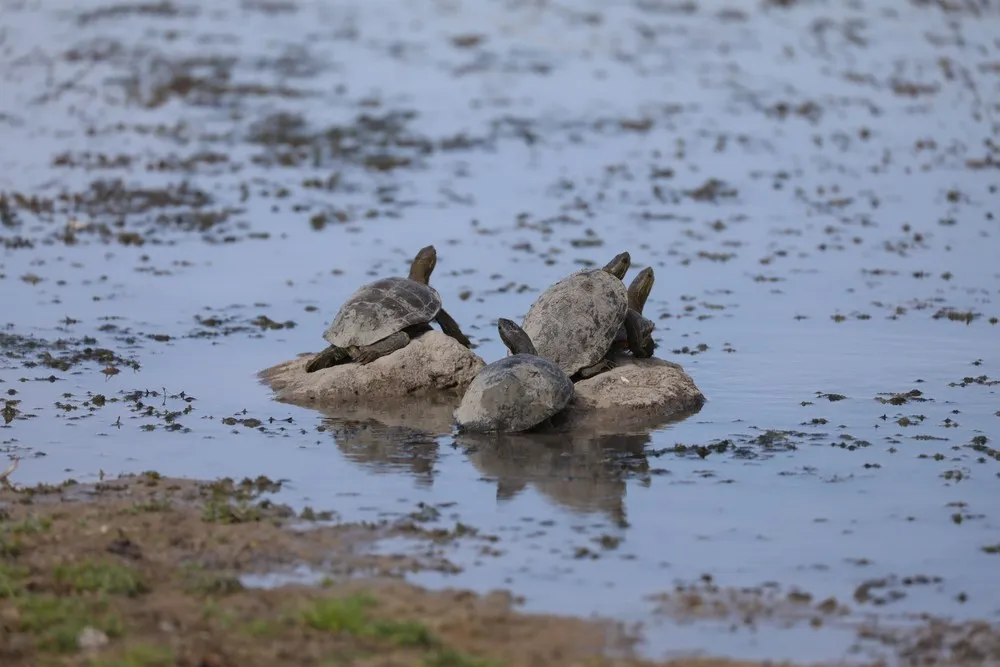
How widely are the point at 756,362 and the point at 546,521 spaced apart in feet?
18.1

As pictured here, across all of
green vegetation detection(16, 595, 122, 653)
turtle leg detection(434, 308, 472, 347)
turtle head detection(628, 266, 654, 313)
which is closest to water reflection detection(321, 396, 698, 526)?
turtle leg detection(434, 308, 472, 347)

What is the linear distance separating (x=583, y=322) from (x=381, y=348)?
6.66 ft

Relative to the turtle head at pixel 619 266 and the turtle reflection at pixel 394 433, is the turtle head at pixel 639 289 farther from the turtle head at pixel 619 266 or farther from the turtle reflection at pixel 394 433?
the turtle reflection at pixel 394 433

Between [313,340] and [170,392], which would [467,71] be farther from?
[170,392]

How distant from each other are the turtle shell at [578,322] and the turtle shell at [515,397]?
0.79 metres

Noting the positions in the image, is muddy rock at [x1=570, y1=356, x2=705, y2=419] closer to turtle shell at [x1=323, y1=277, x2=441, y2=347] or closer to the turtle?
the turtle

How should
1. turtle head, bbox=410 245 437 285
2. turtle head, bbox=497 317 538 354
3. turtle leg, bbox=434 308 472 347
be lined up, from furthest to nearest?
1. turtle head, bbox=410 245 437 285
2. turtle leg, bbox=434 308 472 347
3. turtle head, bbox=497 317 538 354

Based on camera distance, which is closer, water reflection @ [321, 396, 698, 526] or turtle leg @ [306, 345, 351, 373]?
water reflection @ [321, 396, 698, 526]

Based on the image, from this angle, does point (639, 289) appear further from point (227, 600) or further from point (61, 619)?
point (61, 619)

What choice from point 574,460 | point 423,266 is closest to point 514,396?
point 574,460

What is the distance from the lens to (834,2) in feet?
148

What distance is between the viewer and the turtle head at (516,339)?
12.9 m

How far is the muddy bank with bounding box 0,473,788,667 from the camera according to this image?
7.54 m

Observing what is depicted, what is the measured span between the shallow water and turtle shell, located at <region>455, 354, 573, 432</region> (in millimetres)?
370
